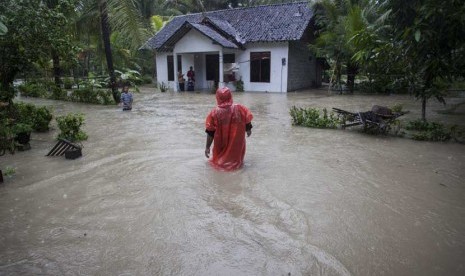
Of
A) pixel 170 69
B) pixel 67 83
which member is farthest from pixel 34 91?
pixel 170 69

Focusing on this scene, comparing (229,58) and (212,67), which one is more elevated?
(229,58)

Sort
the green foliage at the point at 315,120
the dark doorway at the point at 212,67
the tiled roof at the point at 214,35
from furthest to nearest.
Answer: the dark doorway at the point at 212,67
the tiled roof at the point at 214,35
the green foliage at the point at 315,120

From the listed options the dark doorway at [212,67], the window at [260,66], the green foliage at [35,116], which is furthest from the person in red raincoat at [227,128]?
the dark doorway at [212,67]

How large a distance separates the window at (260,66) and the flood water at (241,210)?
13.5m

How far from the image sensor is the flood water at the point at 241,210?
372cm

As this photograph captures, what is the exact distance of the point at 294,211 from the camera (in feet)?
16.0

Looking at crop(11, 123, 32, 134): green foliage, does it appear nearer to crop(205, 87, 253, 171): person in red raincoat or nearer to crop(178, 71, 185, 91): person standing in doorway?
crop(205, 87, 253, 171): person in red raincoat

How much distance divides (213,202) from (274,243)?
140 cm

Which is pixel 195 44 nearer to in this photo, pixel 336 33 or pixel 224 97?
pixel 336 33

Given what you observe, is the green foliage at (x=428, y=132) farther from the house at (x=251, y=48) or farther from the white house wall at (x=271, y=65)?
the white house wall at (x=271, y=65)

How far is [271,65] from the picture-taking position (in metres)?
21.3

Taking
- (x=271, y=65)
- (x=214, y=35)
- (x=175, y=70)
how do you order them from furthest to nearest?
1. (x=175, y=70)
2. (x=271, y=65)
3. (x=214, y=35)

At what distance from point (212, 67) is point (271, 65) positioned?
4.44 meters

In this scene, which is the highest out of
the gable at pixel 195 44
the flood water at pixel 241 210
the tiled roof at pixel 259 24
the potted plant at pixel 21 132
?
the tiled roof at pixel 259 24
